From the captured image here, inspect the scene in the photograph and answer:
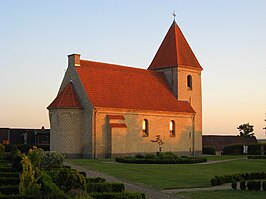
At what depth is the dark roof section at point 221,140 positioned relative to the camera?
2395 inches

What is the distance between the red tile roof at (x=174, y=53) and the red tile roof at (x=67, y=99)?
12.9 meters

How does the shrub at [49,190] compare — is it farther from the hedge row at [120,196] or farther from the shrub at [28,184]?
the hedge row at [120,196]

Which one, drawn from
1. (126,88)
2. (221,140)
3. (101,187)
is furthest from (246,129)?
(101,187)

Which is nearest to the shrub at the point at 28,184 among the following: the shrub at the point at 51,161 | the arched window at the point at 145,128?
the shrub at the point at 51,161

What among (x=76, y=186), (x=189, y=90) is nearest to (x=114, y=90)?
(x=189, y=90)

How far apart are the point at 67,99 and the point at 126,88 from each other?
7.02m

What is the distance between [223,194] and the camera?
1855cm

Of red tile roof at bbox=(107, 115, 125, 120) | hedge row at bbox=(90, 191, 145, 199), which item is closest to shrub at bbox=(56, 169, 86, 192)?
hedge row at bbox=(90, 191, 145, 199)

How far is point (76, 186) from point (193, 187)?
25.5ft

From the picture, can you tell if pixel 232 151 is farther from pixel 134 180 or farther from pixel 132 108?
pixel 134 180

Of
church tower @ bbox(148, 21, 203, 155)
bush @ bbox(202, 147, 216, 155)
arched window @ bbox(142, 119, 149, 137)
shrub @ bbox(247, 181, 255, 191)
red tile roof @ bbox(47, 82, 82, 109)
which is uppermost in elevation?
church tower @ bbox(148, 21, 203, 155)

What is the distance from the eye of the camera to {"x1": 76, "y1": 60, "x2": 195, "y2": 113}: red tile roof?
40.8 metres

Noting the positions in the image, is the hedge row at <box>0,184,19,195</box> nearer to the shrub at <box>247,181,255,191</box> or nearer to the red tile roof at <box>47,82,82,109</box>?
the shrub at <box>247,181,255,191</box>

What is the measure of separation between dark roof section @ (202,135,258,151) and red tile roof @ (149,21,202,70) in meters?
14.6
